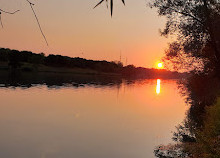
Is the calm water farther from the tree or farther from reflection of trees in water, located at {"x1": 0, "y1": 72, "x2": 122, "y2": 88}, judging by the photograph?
reflection of trees in water, located at {"x1": 0, "y1": 72, "x2": 122, "y2": 88}

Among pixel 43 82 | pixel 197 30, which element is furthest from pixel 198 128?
pixel 43 82

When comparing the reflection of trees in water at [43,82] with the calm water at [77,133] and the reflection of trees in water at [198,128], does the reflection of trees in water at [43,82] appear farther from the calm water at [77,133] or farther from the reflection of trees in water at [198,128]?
the reflection of trees in water at [198,128]

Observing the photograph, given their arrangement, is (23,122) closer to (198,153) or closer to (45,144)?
(45,144)

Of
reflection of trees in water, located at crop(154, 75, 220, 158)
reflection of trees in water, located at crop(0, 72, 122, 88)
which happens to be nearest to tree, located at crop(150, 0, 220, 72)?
reflection of trees in water, located at crop(154, 75, 220, 158)

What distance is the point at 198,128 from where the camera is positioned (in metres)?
28.6

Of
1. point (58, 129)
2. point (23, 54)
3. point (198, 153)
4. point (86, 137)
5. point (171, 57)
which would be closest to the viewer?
point (198, 153)

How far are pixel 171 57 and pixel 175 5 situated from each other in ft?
25.2

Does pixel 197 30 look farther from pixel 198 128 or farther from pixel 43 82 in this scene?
pixel 43 82

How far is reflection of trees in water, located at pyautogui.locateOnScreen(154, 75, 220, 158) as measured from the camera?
17.0 metres

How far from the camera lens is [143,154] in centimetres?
2294

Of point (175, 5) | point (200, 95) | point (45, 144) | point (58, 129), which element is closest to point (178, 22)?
point (175, 5)

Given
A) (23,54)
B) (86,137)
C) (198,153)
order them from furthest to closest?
(23,54), (86,137), (198,153)

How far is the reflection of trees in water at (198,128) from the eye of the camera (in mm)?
16969

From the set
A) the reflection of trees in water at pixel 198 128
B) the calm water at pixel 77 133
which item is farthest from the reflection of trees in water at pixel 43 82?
the reflection of trees in water at pixel 198 128
